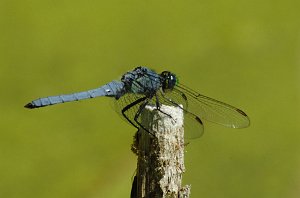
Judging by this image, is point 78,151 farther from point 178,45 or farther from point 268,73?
point 268,73

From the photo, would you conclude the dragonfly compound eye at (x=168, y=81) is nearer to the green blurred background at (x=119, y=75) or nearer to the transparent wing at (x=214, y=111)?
the transparent wing at (x=214, y=111)

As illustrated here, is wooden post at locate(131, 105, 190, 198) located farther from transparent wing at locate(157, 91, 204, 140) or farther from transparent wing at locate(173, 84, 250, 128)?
transparent wing at locate(173, 84, 250, 128)

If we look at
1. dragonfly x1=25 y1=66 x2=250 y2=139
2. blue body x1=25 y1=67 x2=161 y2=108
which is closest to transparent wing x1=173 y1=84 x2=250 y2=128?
dragonfly x1=25 y1=66 x2=250 y2=139

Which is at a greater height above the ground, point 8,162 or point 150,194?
point 8,162

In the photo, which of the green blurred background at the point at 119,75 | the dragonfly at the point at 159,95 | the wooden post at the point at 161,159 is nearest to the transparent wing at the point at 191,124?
the dragonfly at the point at 159,95

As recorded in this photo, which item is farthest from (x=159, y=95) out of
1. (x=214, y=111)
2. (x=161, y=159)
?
(x=161, y=159)

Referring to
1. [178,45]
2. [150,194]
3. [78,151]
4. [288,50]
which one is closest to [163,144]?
[150,194]

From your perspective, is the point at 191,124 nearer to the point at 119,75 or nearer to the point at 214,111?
the point at 214,111
